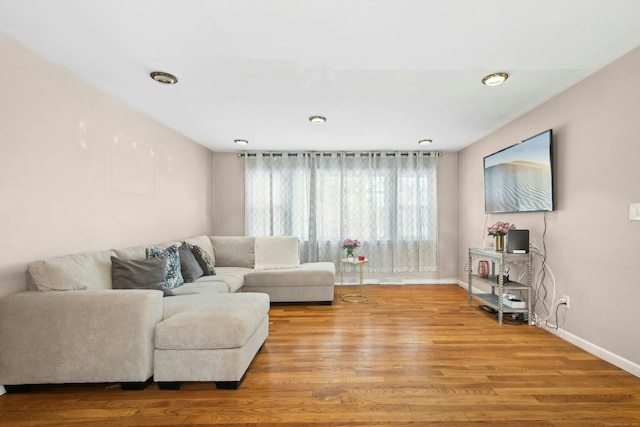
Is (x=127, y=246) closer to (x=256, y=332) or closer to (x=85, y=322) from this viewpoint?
(x=85, y=322)

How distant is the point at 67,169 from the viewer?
101 inches

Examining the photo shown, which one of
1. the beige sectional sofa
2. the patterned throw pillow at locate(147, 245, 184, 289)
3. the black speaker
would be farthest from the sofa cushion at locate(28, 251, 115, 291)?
the black speaker

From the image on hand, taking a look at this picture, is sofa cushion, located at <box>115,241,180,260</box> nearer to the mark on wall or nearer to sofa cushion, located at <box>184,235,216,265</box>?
the mark on wall

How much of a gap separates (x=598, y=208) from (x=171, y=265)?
3.88 meters

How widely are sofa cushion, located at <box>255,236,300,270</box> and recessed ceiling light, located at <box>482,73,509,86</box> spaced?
318cm

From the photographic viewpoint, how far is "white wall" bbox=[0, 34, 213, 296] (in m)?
2.14

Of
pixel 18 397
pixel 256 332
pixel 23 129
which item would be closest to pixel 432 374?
pixel 256 332

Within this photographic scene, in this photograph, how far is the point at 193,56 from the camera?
Answer: 7.62 feet

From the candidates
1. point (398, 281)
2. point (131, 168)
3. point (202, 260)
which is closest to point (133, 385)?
point (202, 260)

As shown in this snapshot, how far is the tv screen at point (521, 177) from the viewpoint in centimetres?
313

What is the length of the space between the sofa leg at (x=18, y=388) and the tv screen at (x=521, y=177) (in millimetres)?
4399

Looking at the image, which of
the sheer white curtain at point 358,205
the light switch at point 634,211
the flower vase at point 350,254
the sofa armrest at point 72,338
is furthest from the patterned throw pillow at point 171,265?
the light switch at point 634,211

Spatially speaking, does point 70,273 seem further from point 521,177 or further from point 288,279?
point 521,177

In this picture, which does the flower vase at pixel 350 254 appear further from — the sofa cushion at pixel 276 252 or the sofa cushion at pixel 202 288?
the sofa cushion at pixel 202 288
